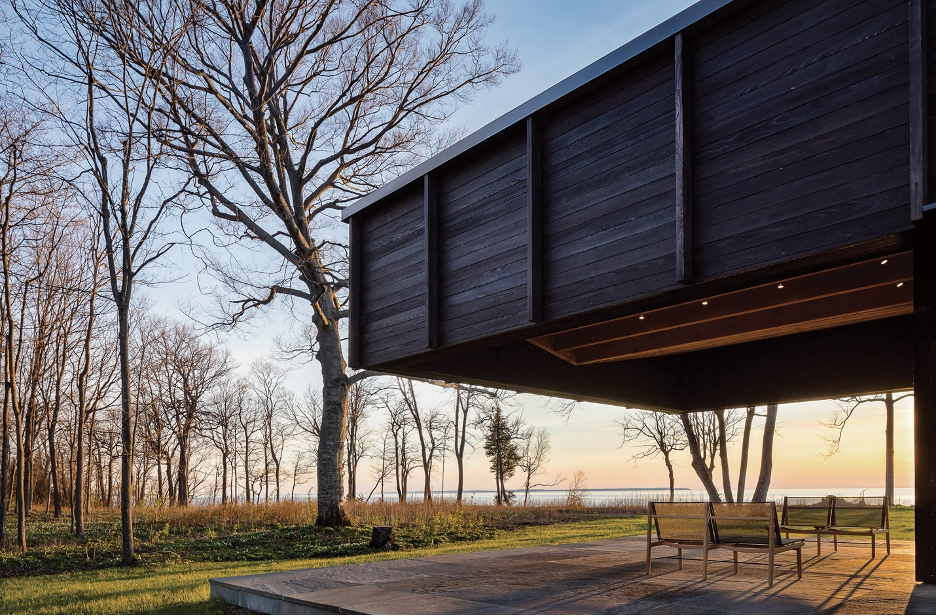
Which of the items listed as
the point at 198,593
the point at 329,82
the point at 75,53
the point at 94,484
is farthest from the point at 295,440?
the point at 198,593

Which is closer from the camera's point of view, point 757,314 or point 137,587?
point 757,314

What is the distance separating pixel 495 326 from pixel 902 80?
3895 millimetres

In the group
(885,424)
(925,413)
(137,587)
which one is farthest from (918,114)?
(885,424)

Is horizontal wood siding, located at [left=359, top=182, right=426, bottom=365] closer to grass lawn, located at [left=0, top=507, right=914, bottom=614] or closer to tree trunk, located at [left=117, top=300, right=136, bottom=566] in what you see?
grass lawn, located at [left=0, top=507, right=914, bottom=614]

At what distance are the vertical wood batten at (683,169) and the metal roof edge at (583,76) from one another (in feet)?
0.47

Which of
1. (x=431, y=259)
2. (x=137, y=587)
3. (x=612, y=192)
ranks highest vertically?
(x=612, y=192)

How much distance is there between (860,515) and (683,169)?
198 inches

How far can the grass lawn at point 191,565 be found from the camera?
700cm

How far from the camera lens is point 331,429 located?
15.2 m

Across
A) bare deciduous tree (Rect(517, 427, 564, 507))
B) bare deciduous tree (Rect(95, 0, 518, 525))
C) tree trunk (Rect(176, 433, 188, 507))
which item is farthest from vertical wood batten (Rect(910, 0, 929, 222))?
bare deciduous tree (Rect(517, 427, 564, 507))

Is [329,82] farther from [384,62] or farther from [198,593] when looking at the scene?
[198,593]

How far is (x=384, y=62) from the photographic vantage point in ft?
51.9

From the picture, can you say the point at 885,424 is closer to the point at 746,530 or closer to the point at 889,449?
the point at 889,449

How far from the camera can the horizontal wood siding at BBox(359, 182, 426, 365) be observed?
8.05m
